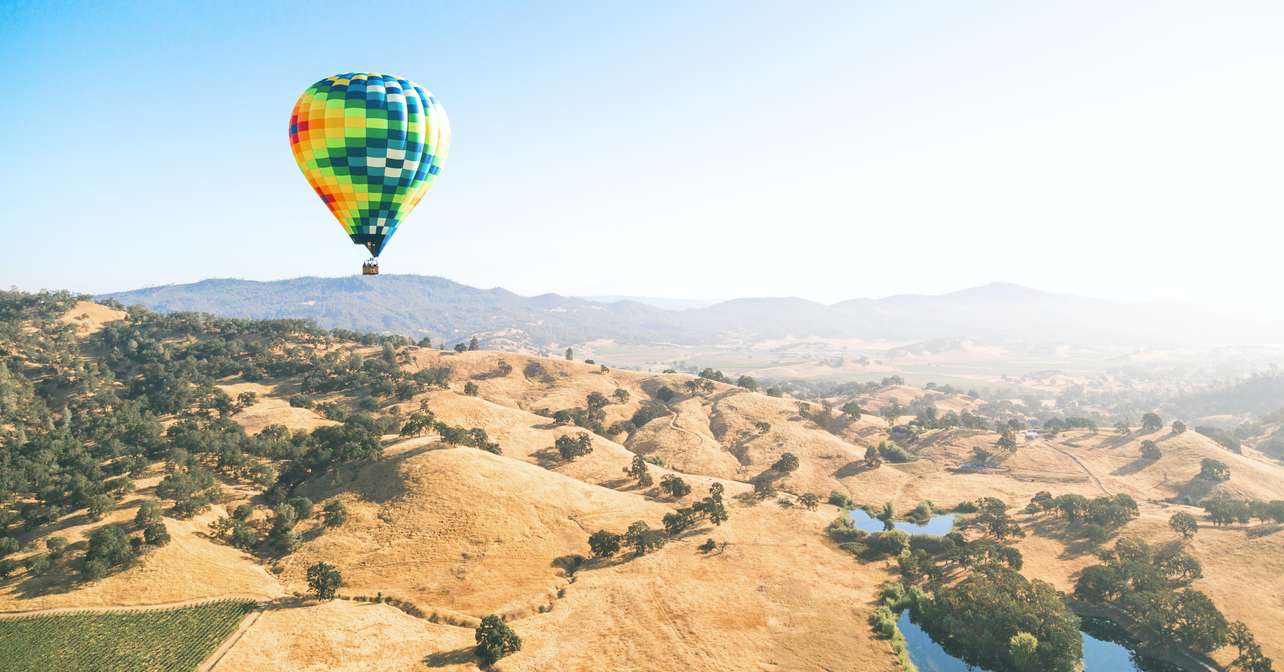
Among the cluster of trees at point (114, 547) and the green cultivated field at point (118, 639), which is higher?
the cluster of trees at point (114, 547)

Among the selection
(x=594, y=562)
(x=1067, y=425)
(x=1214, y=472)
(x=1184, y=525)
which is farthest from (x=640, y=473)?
(x=1067, y=425)

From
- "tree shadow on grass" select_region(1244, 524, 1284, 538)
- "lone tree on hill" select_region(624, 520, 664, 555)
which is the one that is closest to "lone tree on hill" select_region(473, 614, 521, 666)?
"lone tree on hill" select_region(624, 520, 664, 555)

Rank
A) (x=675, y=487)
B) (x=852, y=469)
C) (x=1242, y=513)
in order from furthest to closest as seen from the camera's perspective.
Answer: (x=852, y=469) → (x=675, y=487) → (x=1242, y=513)

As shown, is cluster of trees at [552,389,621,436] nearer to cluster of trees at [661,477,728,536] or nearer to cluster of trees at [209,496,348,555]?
cluster of trees at [661,477,728,536]

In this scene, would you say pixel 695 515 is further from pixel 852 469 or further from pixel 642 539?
pixel 852 469

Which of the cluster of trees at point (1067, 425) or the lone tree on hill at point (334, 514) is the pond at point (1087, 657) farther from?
the cluster of trees at point (1067, 425)

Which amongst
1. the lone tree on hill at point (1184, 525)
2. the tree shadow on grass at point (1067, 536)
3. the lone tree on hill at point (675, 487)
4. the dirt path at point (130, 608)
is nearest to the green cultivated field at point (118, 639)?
the dirt path at point (130, 608)
